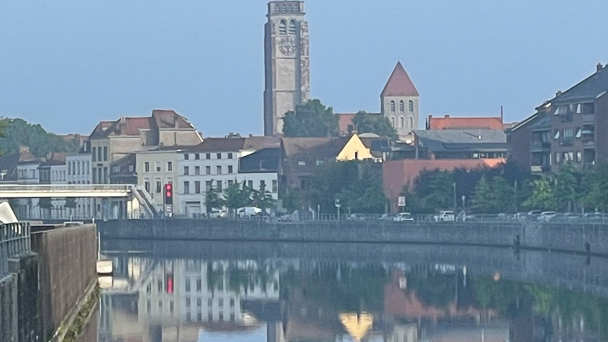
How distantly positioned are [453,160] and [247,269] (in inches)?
1512

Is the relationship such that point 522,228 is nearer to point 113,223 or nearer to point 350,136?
point 113,223

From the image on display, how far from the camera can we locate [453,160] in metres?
111

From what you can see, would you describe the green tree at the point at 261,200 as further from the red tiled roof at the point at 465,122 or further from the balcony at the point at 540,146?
the red tiled roof at the point at 465,122

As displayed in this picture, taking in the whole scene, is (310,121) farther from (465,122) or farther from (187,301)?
(187,301)

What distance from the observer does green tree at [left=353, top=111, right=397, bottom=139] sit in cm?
16625

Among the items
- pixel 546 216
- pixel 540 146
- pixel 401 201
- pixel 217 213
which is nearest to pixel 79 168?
pixel 217 213

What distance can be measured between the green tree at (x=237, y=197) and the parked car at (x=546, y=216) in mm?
31568

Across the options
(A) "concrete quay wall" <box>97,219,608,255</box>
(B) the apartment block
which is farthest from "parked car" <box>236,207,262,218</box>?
(B) the apartment block

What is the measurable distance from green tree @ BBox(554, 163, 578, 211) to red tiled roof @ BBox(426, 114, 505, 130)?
226 feet

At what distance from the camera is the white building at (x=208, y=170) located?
415 feet

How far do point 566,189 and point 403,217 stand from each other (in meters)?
9.79

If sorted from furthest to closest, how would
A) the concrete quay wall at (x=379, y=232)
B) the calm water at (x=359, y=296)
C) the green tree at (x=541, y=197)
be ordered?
the green tree at (x=541, y=197) < the concrete quay wall at (x=379, y=232) < the calm water at (x=359, y=296)

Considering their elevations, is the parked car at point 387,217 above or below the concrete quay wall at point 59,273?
above

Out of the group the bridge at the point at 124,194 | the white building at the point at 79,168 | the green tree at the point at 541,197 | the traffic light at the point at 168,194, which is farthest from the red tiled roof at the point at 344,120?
the green tree at the point at 541,197
